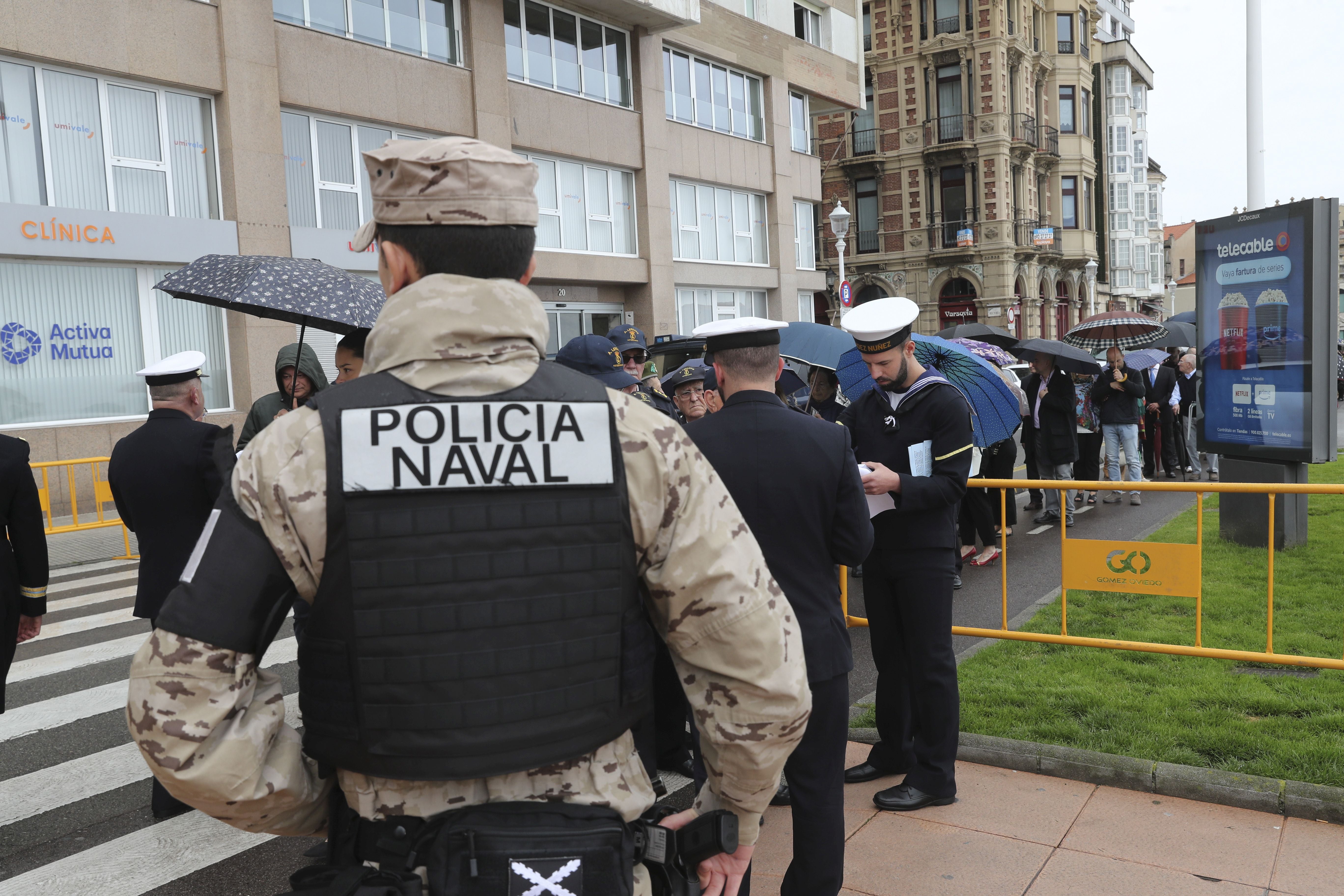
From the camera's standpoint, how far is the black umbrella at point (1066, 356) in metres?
11.4

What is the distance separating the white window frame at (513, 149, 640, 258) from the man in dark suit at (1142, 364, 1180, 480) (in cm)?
1132

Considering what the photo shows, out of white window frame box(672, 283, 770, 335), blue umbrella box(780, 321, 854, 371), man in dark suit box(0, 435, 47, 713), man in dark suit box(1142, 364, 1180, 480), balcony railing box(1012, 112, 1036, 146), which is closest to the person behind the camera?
man in dark suit box(0, 435, 47, 713)

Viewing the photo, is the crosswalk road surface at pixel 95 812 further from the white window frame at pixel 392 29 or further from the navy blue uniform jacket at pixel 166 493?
the white window frame at pixel 392 29

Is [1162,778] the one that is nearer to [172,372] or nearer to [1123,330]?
[172,372]

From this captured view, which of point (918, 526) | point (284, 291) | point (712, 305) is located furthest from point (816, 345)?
point (712, 305)

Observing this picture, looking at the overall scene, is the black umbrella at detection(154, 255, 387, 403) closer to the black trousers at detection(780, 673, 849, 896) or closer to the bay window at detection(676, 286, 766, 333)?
the black trousers at detection(780, 673, 849, 896)

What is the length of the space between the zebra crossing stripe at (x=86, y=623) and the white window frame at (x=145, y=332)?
611 cm

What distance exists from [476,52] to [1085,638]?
16.7 meters

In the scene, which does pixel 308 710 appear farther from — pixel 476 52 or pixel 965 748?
pixel 476 52

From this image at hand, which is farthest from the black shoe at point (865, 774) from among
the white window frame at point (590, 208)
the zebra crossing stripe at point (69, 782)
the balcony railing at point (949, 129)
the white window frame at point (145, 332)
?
the balcony railing at point (949, 129)

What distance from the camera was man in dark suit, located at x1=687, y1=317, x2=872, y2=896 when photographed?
3145 mm

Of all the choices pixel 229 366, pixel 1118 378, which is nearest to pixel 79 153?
pixel 229 366

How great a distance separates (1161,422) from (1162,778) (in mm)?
12111

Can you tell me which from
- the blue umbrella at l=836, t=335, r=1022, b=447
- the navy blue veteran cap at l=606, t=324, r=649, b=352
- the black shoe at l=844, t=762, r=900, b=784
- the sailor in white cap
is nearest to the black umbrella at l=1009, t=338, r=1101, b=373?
the navy blue veteran cap at l=606, t=324, r=649, b=352
